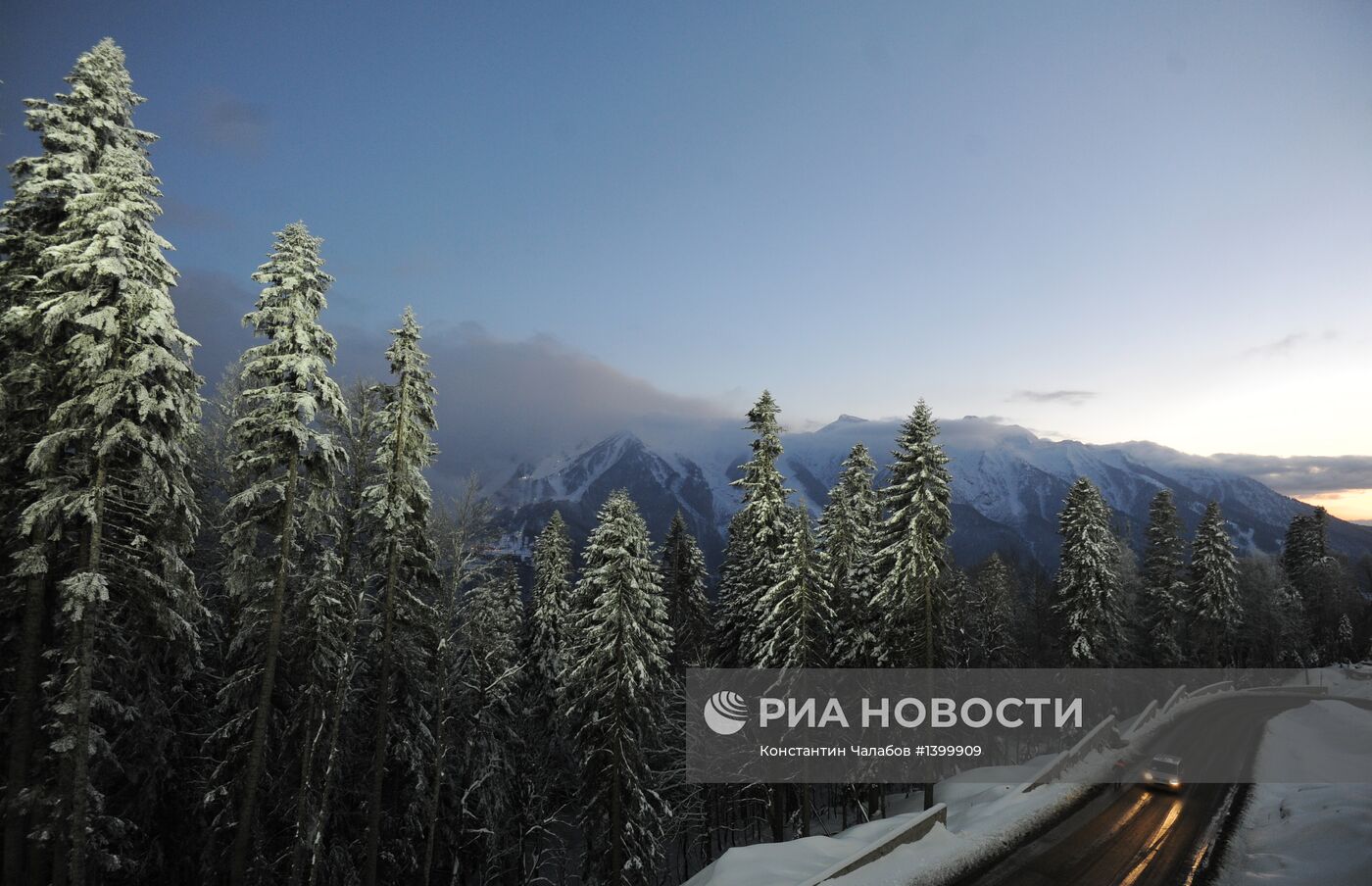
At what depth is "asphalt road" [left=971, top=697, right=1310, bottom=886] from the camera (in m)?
14.2

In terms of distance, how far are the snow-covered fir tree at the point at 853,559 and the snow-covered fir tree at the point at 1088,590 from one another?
1238 cm

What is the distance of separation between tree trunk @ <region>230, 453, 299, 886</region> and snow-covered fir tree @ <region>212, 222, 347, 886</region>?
2cm

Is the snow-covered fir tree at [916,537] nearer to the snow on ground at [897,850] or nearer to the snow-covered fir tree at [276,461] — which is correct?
the snow on ground at [897,850]

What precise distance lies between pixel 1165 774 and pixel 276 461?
98.0 ft

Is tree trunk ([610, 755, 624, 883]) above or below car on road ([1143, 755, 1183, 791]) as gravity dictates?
below

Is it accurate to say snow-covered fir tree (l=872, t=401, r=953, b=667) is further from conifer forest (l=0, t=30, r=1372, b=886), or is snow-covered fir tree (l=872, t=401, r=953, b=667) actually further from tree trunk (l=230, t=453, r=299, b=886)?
tree trunk (l=230, t=453, r=299, b=886)

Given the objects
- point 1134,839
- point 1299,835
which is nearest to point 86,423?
point 1134,839

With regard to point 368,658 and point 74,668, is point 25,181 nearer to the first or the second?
point 74,668

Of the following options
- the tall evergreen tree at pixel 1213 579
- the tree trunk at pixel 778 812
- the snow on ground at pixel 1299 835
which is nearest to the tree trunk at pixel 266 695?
the tree trunk at pixel 778 812

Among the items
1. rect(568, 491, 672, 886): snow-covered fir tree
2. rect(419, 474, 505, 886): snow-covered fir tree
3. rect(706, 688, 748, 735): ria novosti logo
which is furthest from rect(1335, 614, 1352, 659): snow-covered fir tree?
rect(419, 474, 505, 886): snow-covered fir tree

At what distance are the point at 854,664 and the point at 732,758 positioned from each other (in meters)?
8.31

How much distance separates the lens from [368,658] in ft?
68.6

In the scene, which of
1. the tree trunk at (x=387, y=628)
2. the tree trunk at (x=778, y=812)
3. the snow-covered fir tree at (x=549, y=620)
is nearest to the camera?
the tree trunk at (x=387, y=628)

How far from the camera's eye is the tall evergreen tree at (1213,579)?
46.0 meters
